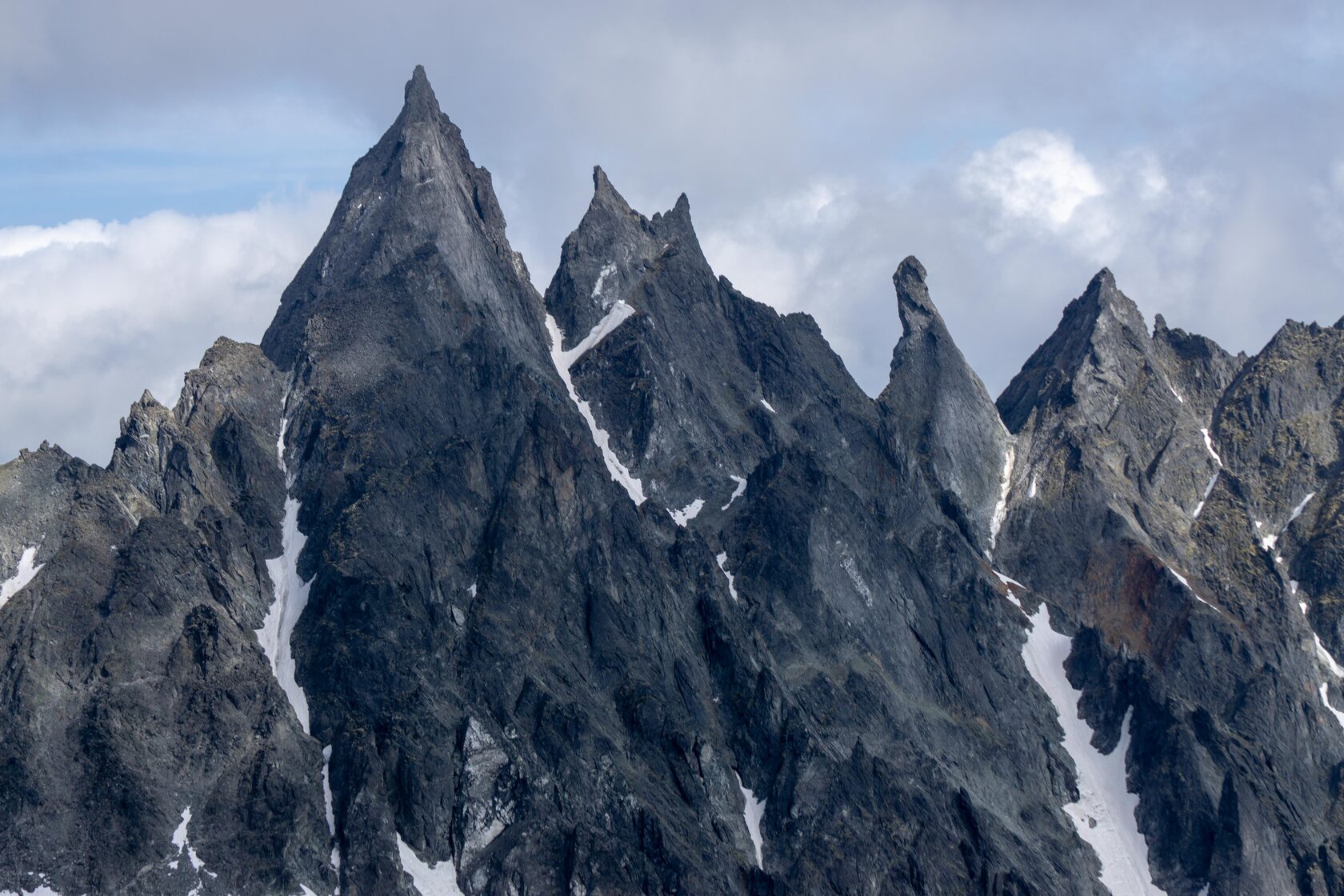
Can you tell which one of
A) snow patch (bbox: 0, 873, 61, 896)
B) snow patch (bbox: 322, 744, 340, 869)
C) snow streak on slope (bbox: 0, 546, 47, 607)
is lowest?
snow patch (bbox: 0, 873, 61, 896)

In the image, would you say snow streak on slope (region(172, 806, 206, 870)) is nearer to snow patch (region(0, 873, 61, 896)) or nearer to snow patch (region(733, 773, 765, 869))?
snow patch (region(0, 873, 61, 896))

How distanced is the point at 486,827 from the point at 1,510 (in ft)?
207

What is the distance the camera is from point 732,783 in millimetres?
195250

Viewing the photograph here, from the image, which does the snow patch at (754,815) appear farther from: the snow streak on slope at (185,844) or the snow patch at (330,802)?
the snow streak on slope at (185,844)

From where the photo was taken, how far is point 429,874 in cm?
17562

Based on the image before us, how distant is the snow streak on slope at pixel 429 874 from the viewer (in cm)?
17400

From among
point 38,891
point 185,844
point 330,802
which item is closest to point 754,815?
point 330,802

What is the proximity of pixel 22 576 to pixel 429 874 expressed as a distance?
54.6 metres

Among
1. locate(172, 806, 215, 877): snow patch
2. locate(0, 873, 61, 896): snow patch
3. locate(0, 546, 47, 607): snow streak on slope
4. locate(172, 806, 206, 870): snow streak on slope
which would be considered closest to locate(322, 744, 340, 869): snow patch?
locate(172, 806, 215, 877): snow patch

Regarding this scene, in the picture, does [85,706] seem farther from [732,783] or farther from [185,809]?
[732,783]

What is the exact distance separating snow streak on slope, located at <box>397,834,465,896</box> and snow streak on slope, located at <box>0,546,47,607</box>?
48736 mm

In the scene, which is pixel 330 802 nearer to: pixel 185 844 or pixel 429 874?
pixel 429 874

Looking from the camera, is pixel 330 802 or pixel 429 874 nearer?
pixel 429 874

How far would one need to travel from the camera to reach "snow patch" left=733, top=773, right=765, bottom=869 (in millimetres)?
190375
